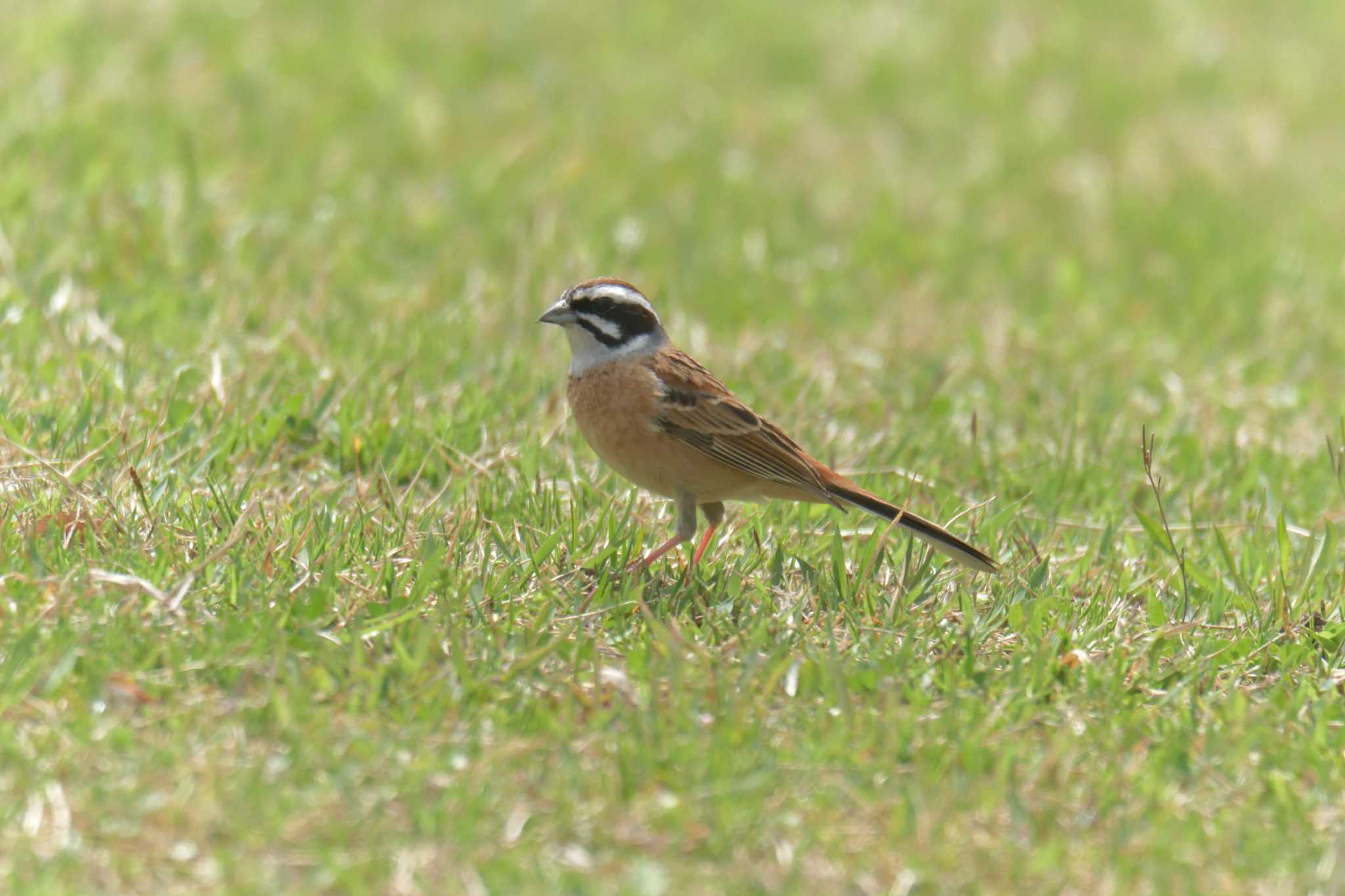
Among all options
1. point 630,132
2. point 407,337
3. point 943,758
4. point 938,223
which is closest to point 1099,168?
point 938,223

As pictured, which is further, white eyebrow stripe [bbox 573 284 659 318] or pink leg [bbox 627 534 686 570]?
white eyebrow stripe [bbox 573 284 659 318]

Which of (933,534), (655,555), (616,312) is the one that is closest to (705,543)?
(655,555)

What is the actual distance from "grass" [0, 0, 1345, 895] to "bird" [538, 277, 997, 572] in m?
0.17

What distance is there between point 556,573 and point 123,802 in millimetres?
1834

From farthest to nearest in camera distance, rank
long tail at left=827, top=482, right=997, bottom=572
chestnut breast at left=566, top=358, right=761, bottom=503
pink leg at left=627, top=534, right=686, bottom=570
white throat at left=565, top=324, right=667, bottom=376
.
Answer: white throat at left=565, top=324, right=667, bottom=376, chestnut breast at left=566, top=358, right=761, bottom=503, long tail at left=827, top=482, right=997, bottom=572, pink leg at left=627, top=534, right=686, bottom=570

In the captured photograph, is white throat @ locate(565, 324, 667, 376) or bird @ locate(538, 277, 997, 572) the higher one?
white throat @ locate(565, 324, 667, 376)

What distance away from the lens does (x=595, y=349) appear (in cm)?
606

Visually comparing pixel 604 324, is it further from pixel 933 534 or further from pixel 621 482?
pixel 933 534

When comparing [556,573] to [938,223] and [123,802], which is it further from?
[938,223]

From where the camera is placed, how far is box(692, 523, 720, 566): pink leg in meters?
5.59

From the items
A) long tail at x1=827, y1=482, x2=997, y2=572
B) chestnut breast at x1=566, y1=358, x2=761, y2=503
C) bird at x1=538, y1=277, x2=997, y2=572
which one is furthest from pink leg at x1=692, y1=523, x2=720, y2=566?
long tail at x1=827, y1=482, x2=997, y2=572

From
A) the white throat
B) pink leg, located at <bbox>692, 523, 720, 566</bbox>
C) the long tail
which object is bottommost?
pink leg, located at <bbox>692, 523, 720, 566</bbox>

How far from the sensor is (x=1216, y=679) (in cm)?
504

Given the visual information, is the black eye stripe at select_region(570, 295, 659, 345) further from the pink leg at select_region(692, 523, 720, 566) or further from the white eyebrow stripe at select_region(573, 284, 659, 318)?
the pink leg at select_region(692, 523, 720, 566)
